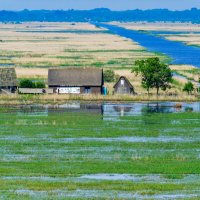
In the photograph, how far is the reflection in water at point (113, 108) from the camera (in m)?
48.2

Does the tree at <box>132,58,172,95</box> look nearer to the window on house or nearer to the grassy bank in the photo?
the grassy bank

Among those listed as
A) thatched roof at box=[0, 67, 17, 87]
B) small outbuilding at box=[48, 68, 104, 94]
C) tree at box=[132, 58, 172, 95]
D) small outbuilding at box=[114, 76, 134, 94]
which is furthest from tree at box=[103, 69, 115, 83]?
thatched roof at box=[0, 67, 17, 87]

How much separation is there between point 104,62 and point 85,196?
220ft

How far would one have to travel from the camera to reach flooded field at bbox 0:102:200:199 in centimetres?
2539

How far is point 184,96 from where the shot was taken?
55.5m

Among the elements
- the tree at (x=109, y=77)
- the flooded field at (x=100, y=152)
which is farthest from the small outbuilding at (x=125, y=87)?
the tree at (x=109, y=77)

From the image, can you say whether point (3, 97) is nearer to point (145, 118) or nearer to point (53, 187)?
point (145, 118)

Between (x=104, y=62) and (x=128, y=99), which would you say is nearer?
(x=128, y=99)

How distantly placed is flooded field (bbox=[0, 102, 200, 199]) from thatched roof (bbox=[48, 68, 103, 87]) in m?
8.07

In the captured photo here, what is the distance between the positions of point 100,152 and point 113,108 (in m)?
18.3

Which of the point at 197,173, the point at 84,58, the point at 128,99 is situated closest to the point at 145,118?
A: the point at 128,99

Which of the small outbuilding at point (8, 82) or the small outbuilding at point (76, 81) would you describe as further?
the small outbuilding at point (76, 81)

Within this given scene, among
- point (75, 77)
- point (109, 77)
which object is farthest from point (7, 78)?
point (109, 77)

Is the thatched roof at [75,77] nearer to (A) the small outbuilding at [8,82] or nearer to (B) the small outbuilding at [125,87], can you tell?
(B) the small outbuilding at [125,87]
